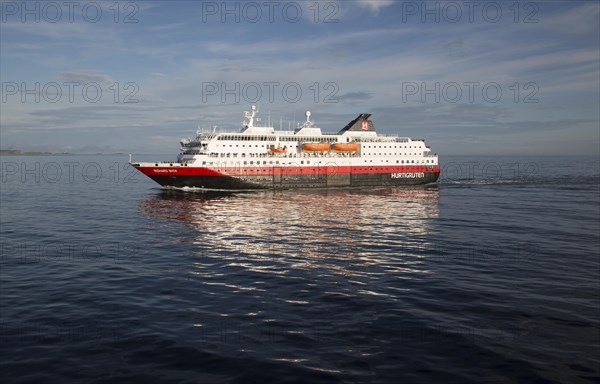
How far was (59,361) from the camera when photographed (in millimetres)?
10328

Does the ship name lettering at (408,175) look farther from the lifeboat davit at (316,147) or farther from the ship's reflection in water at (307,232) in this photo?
the ship's reflection in water at (307,232)

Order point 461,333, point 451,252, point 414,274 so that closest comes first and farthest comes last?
point 461,333
point 414,274
point 451,252

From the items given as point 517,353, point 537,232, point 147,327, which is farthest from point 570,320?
point 537,232

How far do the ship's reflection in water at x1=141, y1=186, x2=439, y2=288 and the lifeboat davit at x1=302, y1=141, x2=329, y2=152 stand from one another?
35.1 feet

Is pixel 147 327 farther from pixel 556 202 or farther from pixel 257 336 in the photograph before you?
pixel 556 202

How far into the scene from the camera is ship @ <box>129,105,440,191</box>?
174ft

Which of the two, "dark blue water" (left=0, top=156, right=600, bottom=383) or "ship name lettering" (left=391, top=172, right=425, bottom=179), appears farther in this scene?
"ship name lettering" (left=391, top=172, right=425, bottom=179)

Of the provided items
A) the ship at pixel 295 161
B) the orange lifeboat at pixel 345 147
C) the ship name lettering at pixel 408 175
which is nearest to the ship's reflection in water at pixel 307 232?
the ship at pixel 295 161

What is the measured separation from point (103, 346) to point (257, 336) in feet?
13.8

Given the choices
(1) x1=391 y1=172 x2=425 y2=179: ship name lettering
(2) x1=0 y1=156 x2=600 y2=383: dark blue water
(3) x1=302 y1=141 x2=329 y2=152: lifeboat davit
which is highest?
(3) x1=302 y1=141 x2=329 y2=152: lifeboat davit

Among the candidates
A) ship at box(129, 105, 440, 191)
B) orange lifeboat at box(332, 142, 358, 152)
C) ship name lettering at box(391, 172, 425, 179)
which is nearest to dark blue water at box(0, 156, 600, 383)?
ship at box(129, 105, 440, 191)

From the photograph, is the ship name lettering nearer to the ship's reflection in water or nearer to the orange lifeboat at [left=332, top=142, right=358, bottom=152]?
the orange lifeboat at [left=332, top=142, right=358, bottom=152]

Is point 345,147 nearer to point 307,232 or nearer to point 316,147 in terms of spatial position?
point 316,147

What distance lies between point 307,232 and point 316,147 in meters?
32.1
